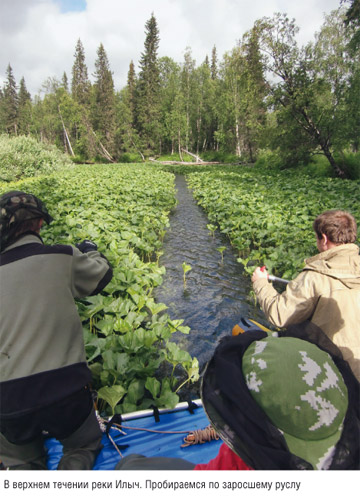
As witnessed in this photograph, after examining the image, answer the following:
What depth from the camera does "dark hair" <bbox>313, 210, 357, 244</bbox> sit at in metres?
1.88

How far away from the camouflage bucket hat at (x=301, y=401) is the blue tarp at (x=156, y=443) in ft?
3.61

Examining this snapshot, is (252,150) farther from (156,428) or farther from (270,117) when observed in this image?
(156,428)

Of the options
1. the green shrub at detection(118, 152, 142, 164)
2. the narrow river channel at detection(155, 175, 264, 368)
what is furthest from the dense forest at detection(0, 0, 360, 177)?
the narrow river channel at detection(155, 175, 264, 368)

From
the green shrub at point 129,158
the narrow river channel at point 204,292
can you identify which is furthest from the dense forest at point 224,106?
the narrow river channel at point 204,292

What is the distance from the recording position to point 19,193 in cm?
151

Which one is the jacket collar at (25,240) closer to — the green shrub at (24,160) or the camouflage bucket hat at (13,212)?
the camouflage bucket hat at (13,212)

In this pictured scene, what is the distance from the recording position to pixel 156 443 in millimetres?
1828

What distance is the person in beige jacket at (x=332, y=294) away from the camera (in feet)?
5.48

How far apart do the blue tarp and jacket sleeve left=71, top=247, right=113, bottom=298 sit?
0.98 m

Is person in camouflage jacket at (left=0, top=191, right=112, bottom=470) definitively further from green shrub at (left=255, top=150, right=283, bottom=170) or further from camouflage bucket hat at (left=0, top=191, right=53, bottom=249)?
green shrub at (left=255, top=150, right=283, bottom=170)

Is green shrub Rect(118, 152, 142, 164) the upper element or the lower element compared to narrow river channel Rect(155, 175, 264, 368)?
upper
